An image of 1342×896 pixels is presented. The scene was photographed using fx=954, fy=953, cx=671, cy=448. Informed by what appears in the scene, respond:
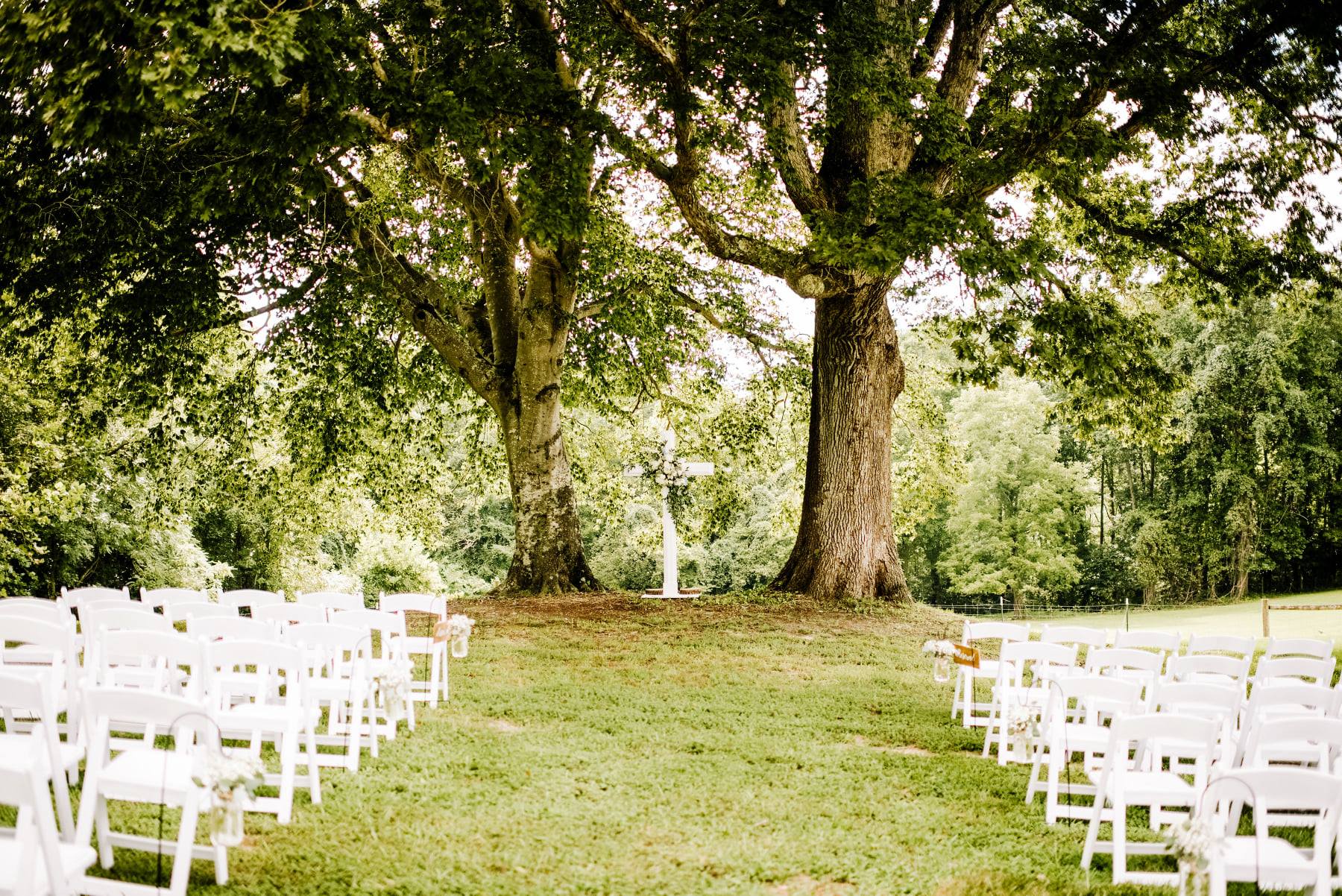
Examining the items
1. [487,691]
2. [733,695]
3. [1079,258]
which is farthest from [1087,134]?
[487,691]

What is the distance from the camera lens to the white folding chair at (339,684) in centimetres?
553

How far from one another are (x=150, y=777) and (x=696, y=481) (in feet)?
46.6

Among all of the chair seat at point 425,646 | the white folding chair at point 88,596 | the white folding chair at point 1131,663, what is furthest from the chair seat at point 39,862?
the white folding chair at point 1131,663

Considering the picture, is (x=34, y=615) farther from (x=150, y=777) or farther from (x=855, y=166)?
(x=855, y=166)

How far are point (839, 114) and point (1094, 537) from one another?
3969 cm

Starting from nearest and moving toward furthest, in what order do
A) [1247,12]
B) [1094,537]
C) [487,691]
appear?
[487,691]
[1247,12]
[1094,537]

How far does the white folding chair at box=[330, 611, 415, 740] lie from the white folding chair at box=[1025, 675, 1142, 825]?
4.03 meters

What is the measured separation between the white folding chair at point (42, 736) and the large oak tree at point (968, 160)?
7806 mm

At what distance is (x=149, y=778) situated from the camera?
4.06 m

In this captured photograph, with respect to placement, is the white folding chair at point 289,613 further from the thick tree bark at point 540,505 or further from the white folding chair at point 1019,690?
the thick tree bark at point 540,505

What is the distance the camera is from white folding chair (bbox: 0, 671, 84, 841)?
364 cm

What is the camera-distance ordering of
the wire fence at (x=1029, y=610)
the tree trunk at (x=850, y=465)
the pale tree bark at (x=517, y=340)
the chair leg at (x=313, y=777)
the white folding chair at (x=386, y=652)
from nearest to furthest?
the chair leg at (x=313, y=777), the white folding chair at (x=386, y=652), the tree trunk at (x=850, y=465), the pale tree bark at (x=517, y=340), the wire fence at (x=1029, y=610)

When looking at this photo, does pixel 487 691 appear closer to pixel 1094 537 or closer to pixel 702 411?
pixel 702 411

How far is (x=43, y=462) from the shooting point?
1437cm
